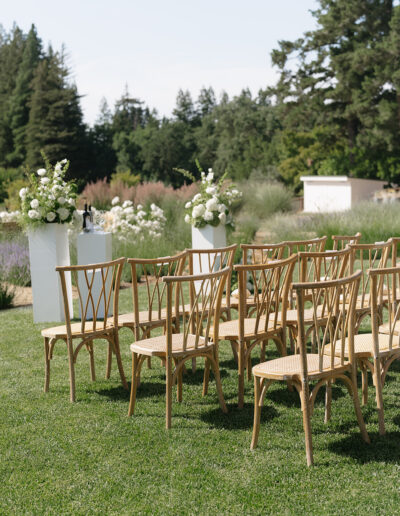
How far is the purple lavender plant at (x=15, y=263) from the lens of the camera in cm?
986

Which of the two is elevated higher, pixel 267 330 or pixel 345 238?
pixel 345 238

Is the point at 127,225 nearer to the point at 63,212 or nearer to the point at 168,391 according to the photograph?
the point at 63,212

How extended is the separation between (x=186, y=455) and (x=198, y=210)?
523cm

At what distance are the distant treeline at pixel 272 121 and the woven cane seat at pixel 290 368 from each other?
26.7m

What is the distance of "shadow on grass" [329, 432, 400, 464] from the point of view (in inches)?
129

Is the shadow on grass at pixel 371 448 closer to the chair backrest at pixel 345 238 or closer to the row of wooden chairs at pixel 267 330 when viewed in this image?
the row of wooden chairs at pixel 267 330

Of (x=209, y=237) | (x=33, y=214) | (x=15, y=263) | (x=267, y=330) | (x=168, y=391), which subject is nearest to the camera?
(x=168, y=391)

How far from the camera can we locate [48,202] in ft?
24.2

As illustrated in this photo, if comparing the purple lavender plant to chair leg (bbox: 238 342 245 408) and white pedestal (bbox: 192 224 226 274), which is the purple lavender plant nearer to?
white pedestal (bbox: 192 224 226 274)

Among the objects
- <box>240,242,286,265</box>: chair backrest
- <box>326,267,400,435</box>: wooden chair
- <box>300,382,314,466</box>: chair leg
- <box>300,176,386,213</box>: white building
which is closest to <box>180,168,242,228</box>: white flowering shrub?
<box>240,242,286,265</box>: chair backrest

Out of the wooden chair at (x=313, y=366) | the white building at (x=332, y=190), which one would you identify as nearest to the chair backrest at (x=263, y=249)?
the wooden chair at (x=313, y=366)

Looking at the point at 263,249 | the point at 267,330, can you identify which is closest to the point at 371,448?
the point at 267,330

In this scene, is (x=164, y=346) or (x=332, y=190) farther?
(x=332, y=190)

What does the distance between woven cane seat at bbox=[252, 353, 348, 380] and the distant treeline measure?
26.7 metres
